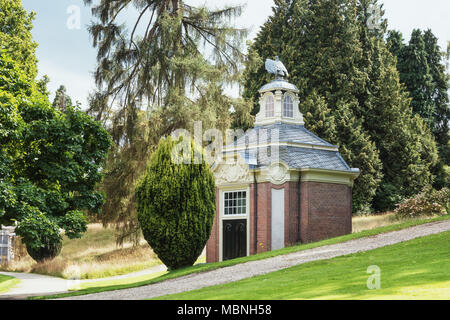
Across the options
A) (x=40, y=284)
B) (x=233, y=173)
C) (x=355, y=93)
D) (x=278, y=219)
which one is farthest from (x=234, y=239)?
(x=355, y=93)

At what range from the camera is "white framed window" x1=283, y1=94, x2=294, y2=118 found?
26.9 metres

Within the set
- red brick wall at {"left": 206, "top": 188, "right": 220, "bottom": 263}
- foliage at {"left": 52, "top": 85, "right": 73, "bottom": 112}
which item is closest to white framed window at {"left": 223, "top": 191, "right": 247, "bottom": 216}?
red brick wall at {"left": 206, "top": 188, "right": 220, "bottom": 263}

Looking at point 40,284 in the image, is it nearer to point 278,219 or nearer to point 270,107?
point 278,219

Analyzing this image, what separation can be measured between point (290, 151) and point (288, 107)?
10.9 feet

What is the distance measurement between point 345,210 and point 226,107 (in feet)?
32.2

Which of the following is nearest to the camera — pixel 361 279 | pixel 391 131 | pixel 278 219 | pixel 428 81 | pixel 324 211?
pixel 361 279

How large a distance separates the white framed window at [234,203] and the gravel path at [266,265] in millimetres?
5526

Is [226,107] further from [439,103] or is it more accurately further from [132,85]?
[439,103]

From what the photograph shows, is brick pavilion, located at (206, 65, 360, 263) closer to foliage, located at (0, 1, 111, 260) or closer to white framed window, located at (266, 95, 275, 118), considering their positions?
white framed window, located at (266, 95, 275, 118)

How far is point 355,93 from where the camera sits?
42.2m

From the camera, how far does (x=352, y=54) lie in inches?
1630

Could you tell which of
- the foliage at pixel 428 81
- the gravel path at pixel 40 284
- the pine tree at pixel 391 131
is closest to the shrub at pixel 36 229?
the gravel path at pixel 40 284

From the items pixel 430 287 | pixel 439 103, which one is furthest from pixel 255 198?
pixel 439 103

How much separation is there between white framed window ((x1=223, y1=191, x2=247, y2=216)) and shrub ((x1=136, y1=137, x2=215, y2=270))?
3.14 meters
